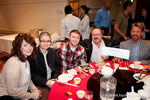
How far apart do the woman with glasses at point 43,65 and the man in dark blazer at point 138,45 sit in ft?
4.51

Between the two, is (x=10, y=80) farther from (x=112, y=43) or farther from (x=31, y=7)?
(x=31, y=7)

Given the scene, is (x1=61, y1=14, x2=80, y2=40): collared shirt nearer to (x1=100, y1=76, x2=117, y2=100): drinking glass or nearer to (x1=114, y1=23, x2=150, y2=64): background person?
(x1=114, y1=23, x2=150, y2=64): background person

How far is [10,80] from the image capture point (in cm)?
123

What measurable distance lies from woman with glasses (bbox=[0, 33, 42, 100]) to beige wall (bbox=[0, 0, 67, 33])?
3471 mm

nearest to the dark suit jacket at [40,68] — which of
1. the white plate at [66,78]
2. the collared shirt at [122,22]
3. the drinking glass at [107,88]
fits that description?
the white plate at [66,78]

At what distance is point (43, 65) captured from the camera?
1.81m

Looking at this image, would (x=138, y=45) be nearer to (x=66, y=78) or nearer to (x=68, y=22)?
(x=66, y=78)

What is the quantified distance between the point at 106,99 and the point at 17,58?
104cm

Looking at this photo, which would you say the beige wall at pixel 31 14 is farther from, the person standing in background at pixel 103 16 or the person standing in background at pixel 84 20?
the person standing in background at pixel 103 16

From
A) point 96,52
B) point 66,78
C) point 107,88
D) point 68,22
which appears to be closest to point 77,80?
point 66,78

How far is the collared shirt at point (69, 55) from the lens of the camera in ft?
6.77

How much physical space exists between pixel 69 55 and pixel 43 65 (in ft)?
1.57

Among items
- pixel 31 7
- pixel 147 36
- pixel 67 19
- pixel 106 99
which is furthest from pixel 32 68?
pixel 31 7

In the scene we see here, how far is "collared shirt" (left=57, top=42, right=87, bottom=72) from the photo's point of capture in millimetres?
2064
